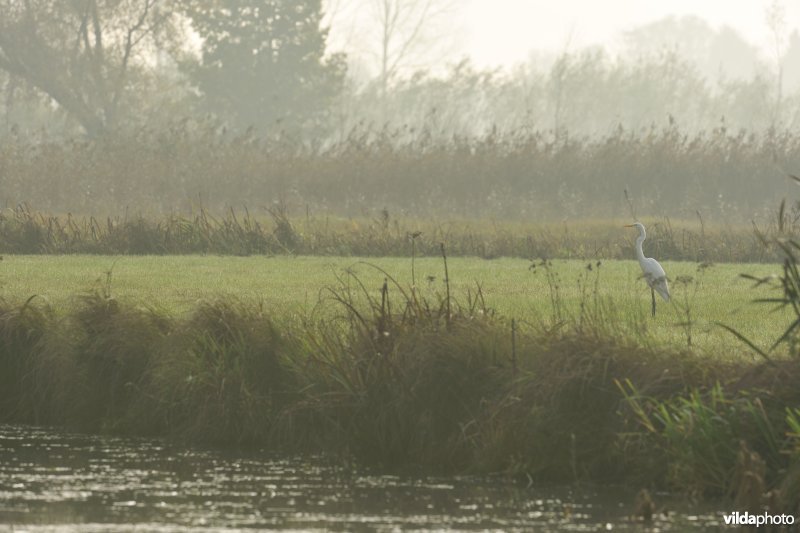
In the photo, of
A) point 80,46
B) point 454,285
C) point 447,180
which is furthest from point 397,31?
point 454,285

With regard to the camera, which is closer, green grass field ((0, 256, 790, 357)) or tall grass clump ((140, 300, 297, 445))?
tall grass clump ((140, 300, 297, 445))

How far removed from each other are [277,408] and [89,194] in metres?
17.9

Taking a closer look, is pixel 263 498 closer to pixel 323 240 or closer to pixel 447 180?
pixel 323 240

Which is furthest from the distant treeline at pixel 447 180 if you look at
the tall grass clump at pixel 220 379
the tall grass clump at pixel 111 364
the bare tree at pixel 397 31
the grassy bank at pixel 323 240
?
the bare tree at pixel 397 31

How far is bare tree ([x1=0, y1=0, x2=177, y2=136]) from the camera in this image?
149 ft

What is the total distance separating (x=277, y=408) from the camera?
1108cm

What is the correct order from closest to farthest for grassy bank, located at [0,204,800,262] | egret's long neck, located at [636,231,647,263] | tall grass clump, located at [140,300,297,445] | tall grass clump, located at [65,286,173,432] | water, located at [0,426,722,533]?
1. water, located at [0,426,722,533]
2. tall grass clump, located at [140,300,297,445]
3. tall grass clump, located at [65,286,173,432]
4. egret's long neck, located at [636,231,647,263]
5. grassy bank, located at [0,204,800,262]

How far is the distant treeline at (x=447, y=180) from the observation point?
2797 cm

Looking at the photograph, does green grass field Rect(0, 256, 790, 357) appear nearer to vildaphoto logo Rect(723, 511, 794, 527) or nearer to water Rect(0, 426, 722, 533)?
water Rect(0, 426, 722, 533)

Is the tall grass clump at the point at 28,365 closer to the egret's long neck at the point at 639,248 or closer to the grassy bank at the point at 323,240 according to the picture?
the egret's long neck at the point at 639,248

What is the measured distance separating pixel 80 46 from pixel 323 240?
2687 cm

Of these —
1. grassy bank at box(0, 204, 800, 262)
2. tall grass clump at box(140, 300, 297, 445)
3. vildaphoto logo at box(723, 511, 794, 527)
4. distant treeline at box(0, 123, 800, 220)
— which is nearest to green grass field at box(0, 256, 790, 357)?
tall grass clump at box(140, 300, 297, 445)

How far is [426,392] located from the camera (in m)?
10.5

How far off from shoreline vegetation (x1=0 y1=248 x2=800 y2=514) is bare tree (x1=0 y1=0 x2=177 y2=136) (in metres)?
34.0
